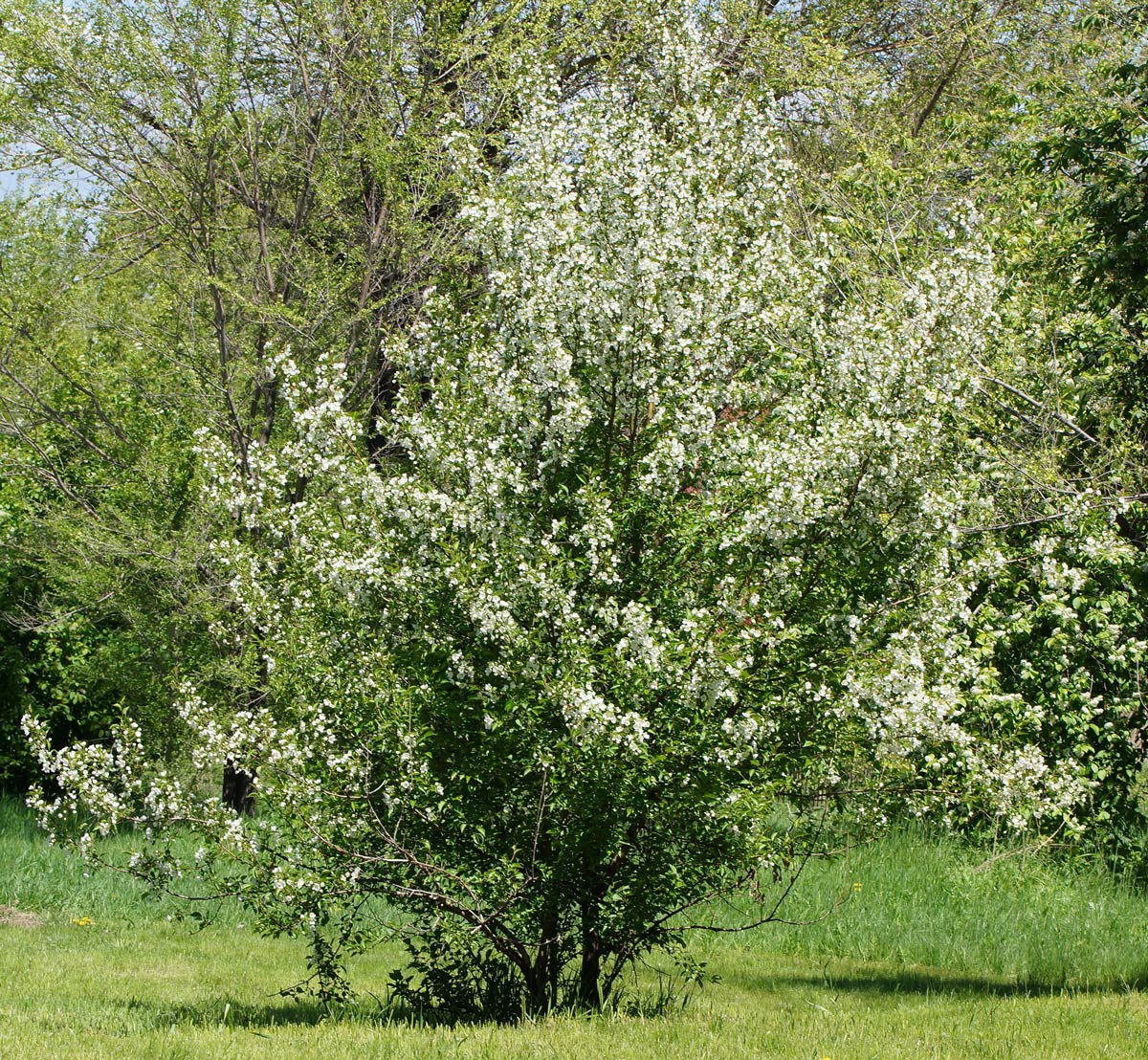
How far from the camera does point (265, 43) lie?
12625 mm

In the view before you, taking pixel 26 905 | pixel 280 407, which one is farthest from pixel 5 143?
pixel 26 905

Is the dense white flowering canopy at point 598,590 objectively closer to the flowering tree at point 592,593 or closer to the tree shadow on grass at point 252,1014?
the flowering tree at point 592,593

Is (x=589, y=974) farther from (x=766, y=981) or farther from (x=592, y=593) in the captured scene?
(x=766, y=981)

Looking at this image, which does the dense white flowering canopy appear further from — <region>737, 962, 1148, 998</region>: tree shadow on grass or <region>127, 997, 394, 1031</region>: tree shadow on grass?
<region>737, 962, 1148, 998</region>: tree shadow on grass

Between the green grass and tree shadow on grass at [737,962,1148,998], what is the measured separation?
3cm

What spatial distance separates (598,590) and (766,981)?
4341 millimetres

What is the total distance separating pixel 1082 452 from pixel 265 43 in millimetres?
8707

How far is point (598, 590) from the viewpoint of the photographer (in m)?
6.33

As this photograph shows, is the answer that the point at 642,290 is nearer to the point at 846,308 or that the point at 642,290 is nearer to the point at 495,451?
the point at 495,451

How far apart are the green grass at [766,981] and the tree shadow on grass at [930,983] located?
0.03m

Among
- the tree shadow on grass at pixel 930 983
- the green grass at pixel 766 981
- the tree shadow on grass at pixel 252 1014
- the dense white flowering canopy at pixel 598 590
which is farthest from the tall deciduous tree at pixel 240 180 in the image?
the tree shadow on grass at pixel 930 983

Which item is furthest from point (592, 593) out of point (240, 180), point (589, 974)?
point (240, 180)

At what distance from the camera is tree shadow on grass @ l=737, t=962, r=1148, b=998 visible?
851 cm

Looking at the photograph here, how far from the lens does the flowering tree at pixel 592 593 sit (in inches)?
231
